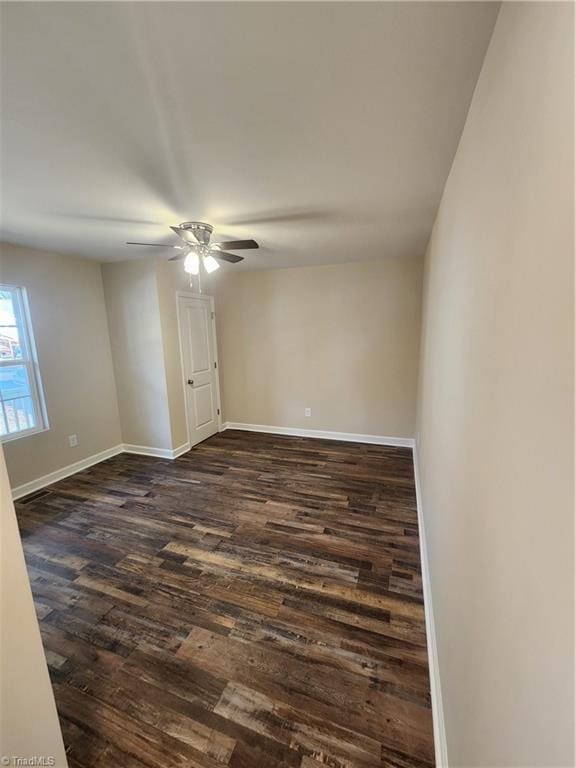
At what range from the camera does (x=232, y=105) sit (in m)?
1.17

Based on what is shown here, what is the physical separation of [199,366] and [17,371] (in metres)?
1.95

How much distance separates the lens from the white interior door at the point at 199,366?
165 inches

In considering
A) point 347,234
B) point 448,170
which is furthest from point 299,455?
point 448,170

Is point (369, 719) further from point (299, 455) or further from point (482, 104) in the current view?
point (299, 455)

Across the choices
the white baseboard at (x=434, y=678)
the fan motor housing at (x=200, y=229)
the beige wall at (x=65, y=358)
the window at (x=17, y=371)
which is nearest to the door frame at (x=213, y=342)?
the beige wall at (x=65, y=358)

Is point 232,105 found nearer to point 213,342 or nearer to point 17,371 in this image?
point 17,371

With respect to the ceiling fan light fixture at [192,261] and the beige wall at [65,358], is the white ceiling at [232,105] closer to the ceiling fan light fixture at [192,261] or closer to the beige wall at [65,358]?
the ceiling fan light fixture at [192,261]

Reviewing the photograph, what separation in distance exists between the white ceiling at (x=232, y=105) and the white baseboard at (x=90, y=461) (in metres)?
2.61

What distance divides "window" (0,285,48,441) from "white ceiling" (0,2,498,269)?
1309mm

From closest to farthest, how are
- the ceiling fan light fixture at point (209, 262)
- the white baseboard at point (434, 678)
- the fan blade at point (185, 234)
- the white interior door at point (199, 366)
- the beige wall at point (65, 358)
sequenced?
the white baseboard at point (434, 678)
the fan blade at point (185, 234)
the ceiling fan light fixture at point (209, 262)
the beige wall at point (65, 358)
the white interior door at point (199, 366)

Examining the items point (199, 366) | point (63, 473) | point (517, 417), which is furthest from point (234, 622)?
point (199, 366)

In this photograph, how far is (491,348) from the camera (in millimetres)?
833

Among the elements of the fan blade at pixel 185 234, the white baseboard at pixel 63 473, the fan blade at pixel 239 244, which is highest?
the fan blade at pixel 185 234

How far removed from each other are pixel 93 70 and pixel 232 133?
50cm
